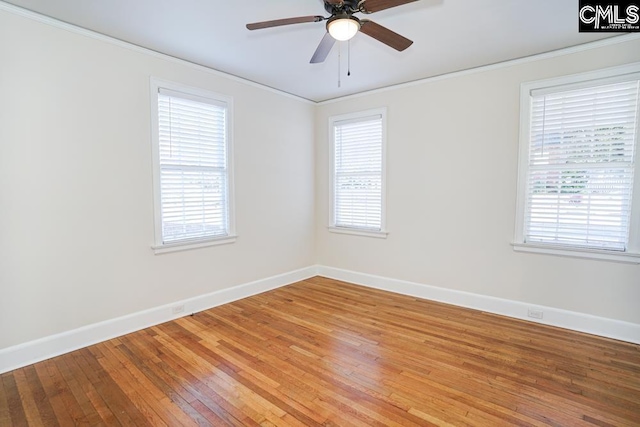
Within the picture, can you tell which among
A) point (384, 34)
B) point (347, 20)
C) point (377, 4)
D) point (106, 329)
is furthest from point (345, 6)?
point (106, 329)

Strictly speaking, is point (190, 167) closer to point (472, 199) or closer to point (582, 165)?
point (472, 199)

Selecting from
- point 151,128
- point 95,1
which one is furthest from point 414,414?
point 95,1

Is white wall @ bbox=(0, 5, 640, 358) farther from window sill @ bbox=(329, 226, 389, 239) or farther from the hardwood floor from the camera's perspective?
the hardwood floor

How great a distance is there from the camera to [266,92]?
4383 mm

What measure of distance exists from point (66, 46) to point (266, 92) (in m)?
2.19

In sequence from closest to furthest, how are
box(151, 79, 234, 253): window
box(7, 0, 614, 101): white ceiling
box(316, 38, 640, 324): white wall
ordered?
box(7, 0, 614, 101): white ceiling, box(316, 38, 640, 324): white wall, box(151, 79, 234, 253): window

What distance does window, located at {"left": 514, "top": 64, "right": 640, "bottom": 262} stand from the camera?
2.95m

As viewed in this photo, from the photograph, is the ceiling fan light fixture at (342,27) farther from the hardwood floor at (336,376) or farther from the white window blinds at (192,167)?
A: the hardwood floor at (336,376)

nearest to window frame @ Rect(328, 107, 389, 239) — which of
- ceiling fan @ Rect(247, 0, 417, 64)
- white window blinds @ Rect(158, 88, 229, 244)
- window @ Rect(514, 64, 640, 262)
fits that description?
window @ Rect(514, 64, 640, 262)

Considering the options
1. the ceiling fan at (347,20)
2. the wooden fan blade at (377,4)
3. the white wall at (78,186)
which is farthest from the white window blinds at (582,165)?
the white wall at (78,186)

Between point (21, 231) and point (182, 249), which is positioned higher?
point (21, 231)

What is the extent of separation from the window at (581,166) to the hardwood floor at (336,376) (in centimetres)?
94

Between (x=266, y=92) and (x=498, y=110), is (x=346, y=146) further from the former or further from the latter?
(x=498, y=110)

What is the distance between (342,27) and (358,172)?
2.78 meters
